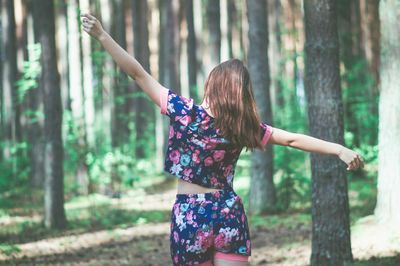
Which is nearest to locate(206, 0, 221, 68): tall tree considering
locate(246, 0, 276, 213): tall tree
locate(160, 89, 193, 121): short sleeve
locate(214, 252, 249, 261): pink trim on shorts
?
locate(246, 0, 276, 213): tall tree

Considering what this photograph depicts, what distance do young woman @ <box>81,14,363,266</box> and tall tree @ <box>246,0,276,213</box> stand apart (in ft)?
34.8

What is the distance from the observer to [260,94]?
14898mm

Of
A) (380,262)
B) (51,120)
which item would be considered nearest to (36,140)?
(51,120)

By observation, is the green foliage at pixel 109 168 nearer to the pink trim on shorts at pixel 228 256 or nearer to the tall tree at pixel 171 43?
the tall tree at pixel 171 43

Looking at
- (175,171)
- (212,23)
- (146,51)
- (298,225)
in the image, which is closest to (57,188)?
(298,225)

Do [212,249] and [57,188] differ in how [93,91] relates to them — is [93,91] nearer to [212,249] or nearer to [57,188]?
[57,188]

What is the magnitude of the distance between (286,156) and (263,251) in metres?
5.15

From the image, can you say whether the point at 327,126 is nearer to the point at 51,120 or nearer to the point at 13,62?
the point at 51,120

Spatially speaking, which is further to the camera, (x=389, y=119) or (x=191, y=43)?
(x=191, y=43)

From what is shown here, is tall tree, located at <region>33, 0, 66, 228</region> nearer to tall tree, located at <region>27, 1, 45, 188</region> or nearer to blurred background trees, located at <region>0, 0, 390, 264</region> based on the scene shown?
blurred background trees, located at <region>0, 0, 390, 264</region>

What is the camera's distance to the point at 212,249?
14.2 ft

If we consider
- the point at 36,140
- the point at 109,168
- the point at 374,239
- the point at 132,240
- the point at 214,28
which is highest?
the point at 214,28

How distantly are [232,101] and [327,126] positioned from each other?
3897mm

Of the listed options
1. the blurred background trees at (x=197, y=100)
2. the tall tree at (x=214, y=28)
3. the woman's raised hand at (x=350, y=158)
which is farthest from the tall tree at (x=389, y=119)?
the tall tree at (x=214, y=28)
